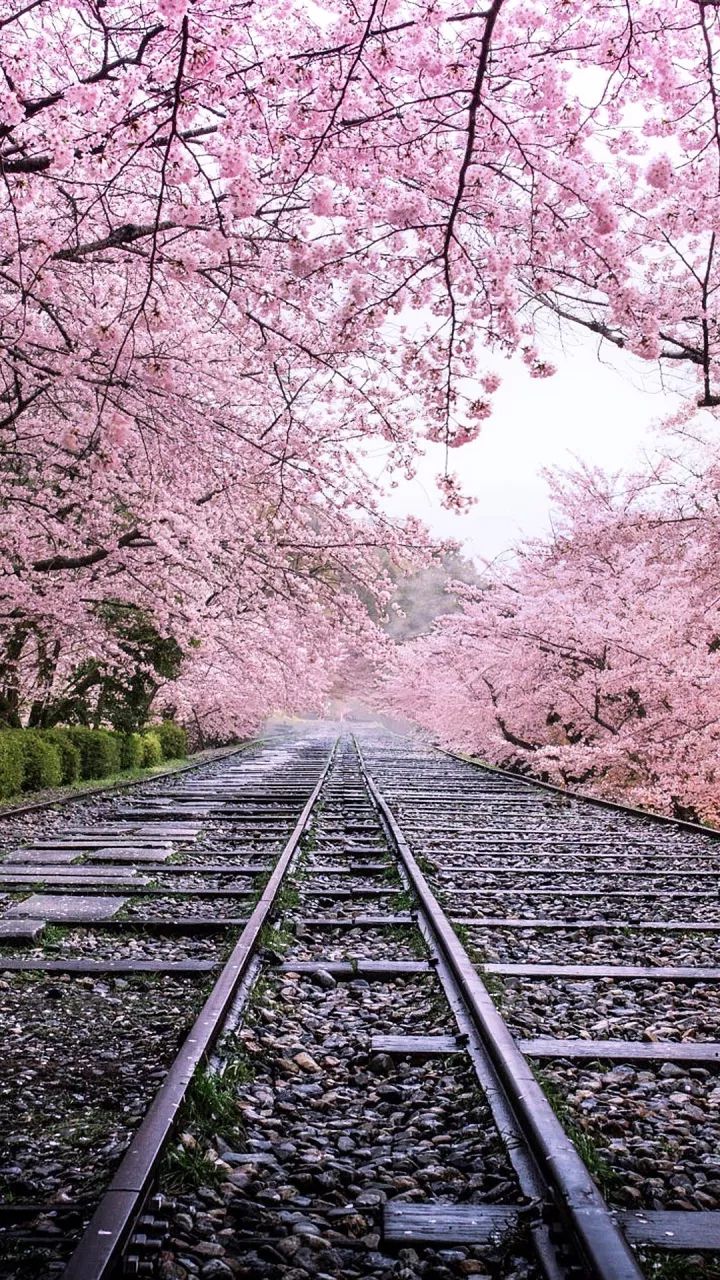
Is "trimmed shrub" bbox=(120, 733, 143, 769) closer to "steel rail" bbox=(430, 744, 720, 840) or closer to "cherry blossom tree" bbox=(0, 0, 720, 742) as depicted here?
"steel rail" bbox=(430, 744, 720, 840)

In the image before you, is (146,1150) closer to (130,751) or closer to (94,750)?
(94,750)

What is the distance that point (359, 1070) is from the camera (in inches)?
152

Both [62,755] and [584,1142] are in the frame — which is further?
[62,755]

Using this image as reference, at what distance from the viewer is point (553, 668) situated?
65.1 ft

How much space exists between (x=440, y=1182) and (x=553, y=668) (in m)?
17.4

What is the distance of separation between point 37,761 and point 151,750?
25.9 ft

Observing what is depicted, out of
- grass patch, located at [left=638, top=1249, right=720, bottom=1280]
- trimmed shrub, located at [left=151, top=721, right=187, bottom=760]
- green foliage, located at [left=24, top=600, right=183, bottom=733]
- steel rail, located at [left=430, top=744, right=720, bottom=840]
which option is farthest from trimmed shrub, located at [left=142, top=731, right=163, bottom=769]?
grass patch, located at [left=638, top=1249, right=720, bottom=1280]

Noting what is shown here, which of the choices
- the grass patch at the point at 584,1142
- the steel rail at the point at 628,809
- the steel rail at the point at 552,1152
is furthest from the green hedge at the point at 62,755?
the grass patch at the point at 584,1142

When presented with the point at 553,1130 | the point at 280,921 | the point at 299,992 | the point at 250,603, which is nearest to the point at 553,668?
the point at 250,603

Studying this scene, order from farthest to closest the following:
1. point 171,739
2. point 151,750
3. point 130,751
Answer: point 171,739 < point 151,750 < point 130,751

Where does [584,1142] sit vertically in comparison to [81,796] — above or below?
above

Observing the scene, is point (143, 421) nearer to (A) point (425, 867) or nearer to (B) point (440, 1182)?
(A) point (425, 867)

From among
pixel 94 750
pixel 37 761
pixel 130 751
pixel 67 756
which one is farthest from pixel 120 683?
pixel 37 761

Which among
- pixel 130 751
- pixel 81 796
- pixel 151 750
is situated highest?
pixel 130 751
